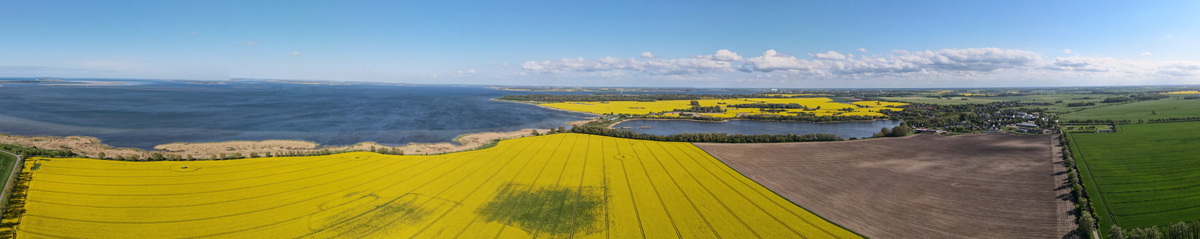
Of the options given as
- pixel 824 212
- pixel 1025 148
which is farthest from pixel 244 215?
pixel 1025 148

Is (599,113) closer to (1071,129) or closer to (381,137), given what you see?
(381,137)

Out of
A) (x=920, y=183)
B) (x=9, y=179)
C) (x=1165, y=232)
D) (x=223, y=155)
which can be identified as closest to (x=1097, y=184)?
(x=1165, y=232)

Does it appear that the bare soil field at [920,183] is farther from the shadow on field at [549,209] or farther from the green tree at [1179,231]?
the shadow on field at [549,209]

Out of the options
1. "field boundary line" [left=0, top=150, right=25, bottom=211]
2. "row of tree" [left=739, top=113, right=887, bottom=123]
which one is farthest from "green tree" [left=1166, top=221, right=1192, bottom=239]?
"row of tree" [left=739, top=113, right=887, bottom=123]

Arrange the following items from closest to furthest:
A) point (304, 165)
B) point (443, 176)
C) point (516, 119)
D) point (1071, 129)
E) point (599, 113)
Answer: point (443, 176), point (304, 165), point (1071, 129), point (516, 119), point (599, 113)

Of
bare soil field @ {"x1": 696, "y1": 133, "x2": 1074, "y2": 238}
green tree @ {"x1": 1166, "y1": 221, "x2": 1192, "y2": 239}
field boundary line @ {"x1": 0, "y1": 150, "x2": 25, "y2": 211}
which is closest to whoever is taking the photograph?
green tree @ {"x1": 1166, "y1": 221, "x2": 1192, "y2": 239}

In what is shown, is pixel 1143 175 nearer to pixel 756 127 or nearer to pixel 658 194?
pixel 658 194

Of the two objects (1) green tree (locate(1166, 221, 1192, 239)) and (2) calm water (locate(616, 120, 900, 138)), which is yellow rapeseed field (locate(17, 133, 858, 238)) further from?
(2) calm water (locate(616, 120, 900, 138))
